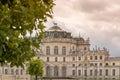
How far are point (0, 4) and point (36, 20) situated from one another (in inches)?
50.6

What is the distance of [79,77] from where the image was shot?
100 metres

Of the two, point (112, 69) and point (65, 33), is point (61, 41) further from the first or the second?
point (112, 69)

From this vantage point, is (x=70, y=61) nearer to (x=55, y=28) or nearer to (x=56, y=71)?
(x=56, y=71)

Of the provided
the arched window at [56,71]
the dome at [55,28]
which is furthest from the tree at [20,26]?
the dome at [55,28]

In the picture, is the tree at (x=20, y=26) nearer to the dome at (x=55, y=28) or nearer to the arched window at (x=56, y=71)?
the arched window at (x=56, y=71)

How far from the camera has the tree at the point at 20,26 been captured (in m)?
11.6

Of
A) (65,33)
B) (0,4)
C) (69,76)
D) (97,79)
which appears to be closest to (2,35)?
(0,4)

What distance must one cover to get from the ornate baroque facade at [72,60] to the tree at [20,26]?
8554 cm

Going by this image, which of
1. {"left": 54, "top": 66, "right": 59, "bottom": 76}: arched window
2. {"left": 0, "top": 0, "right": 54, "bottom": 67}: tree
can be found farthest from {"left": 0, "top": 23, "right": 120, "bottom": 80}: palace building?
{"left": 0, "top": 0, "right": 54, "bottom": 67}: tree

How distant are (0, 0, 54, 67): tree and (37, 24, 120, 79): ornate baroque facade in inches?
3368

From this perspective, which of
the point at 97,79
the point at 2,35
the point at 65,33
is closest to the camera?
the point at 2,35

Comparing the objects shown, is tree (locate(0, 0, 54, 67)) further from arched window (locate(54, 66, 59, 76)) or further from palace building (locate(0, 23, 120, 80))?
arched window (locate(54, 66, 59, 76))

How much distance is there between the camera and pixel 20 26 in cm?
1234

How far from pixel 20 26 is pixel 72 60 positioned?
91.7 meters
